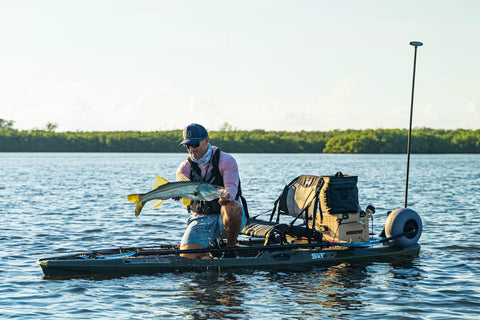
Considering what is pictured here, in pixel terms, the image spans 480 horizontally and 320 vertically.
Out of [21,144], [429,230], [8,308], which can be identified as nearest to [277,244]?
[8,308]

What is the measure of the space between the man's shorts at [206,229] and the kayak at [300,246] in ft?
0.62

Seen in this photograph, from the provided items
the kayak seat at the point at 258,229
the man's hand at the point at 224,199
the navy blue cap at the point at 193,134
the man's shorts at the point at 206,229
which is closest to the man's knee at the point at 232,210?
the man's hand at the point at 224,199

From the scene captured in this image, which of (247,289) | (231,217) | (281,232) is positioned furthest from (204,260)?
(281,232)

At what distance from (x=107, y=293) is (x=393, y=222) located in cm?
564

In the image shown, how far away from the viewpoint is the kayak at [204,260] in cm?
1078

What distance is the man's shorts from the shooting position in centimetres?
1054

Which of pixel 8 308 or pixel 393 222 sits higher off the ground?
pixel 393 222

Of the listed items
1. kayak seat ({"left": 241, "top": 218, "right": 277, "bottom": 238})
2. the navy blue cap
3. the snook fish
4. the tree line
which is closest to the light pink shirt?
the snook fish

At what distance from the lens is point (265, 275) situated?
37.1ft

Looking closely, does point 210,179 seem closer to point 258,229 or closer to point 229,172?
point 229,172

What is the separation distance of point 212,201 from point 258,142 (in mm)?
134020

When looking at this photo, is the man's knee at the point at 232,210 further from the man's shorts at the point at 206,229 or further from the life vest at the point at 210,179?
the man's shorts at the point at 206,229

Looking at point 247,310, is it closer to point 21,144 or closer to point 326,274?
point 326,274

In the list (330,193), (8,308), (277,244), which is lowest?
(8,308)
